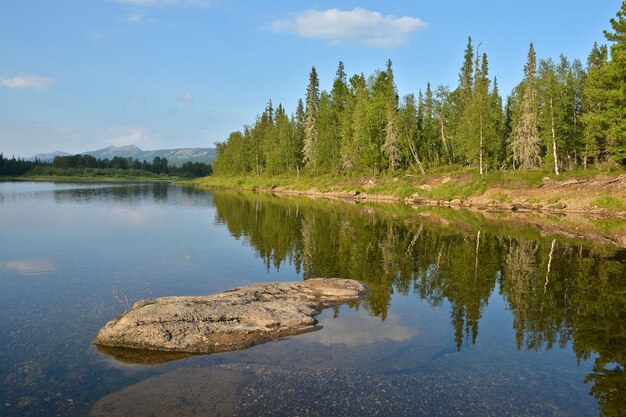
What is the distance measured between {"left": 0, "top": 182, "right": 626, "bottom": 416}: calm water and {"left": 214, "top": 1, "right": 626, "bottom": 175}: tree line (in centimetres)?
2992

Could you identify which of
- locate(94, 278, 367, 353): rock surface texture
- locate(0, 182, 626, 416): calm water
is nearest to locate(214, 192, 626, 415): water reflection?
locate(0, 182, 626, 416): calm water

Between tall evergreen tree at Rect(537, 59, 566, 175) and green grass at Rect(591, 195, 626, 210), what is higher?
tall evergreen tree at Rect(537, 59, 566, 175)

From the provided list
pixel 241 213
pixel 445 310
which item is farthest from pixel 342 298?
pixel 241 213

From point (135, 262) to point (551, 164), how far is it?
58431mm

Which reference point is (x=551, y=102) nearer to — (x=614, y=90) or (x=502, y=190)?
(x=614, y=90)

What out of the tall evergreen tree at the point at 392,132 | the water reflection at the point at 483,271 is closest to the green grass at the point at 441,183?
the tall evergreen tree at the point at 392,132

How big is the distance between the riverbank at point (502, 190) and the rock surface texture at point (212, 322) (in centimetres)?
4349

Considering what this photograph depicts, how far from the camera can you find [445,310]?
674 inches

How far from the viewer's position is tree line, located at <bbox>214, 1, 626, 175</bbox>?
170ft

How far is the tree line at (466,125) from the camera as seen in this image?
51812mm

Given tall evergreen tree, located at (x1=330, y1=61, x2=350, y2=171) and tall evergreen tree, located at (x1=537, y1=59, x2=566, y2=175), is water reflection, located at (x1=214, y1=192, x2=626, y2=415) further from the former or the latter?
tall evergreen tree, located at (x1=330, y1=61, x2=350, y2=171)

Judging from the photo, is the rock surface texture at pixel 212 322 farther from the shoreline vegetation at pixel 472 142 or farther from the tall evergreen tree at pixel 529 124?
the tall evergreen tree at pixel 529 124

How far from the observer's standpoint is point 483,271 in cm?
2333

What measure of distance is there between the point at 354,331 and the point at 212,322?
488cm
